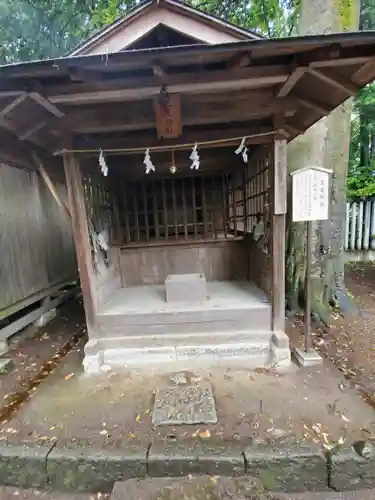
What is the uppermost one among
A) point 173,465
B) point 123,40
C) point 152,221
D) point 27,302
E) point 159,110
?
point 123,40

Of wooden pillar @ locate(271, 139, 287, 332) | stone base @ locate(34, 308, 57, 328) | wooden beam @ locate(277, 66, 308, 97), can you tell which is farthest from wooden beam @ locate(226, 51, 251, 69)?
stone base @ locate(34, 308, 57, 328)

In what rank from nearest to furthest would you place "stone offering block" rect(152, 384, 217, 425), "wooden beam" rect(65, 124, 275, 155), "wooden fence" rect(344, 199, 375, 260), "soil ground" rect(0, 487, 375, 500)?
"soil ground" rect(0, 487, 375, 500), "stone offering block" rect(152, 384, 217, 425), "wooden beam" rect(65, 124, 275, 155), "wooden fence" rect(344, 199, 375, 260)

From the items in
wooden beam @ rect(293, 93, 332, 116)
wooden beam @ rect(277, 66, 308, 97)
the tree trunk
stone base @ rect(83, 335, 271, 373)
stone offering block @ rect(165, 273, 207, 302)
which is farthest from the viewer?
the tree trunk

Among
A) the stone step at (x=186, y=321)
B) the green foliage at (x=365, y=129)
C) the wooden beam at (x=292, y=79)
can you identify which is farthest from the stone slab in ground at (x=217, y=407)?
the green foliage at (x=365, y=129)

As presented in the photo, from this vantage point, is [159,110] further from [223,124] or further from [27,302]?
[27,302]

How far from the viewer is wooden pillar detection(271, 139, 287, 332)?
3490mm

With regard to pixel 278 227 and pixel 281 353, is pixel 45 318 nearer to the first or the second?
pixel 281 353

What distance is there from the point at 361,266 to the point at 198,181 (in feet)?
21.7

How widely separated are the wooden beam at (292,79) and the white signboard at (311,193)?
872 millimetres

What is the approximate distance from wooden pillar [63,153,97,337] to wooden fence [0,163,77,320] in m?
1.63

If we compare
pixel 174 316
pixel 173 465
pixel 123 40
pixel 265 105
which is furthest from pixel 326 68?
pixel 173 465

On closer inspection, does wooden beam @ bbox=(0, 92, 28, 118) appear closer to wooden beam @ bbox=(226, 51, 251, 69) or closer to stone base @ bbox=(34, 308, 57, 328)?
wooden beam @ bbox=(226, 51, 251, 69)

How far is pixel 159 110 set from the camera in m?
3.03

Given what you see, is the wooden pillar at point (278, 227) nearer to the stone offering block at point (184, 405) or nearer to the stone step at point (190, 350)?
the stone step at point (190, 350)
